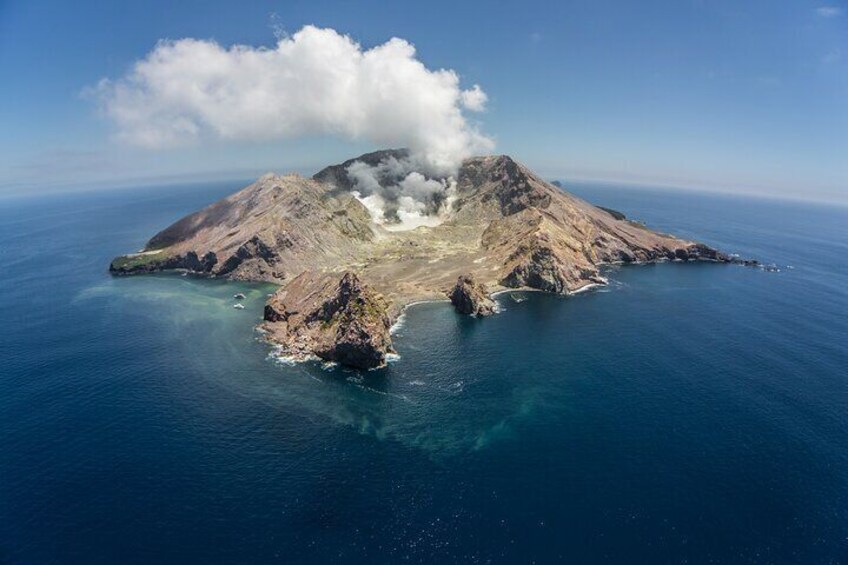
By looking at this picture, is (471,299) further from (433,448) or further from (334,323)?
(433,448)

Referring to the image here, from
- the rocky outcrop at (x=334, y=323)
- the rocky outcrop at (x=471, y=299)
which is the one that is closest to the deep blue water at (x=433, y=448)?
the rocky outcrop at (x=334, y=323)

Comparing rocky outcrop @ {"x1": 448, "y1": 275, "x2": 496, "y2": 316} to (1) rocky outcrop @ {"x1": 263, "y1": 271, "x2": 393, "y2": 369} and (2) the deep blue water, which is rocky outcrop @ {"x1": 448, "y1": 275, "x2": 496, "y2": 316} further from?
(1) rocky outcrop @ {"x1": 263, "y1": 271, "x2": 393, "y2": 369}

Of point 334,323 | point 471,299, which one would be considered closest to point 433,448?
point 334,323

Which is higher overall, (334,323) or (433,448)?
(334,323)

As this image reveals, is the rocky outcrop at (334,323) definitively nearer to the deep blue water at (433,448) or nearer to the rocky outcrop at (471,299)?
the deep blue water at (433,448)

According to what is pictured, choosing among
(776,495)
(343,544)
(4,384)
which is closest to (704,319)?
(776,495)

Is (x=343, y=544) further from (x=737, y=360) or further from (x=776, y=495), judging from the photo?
(x=737, y=360)
